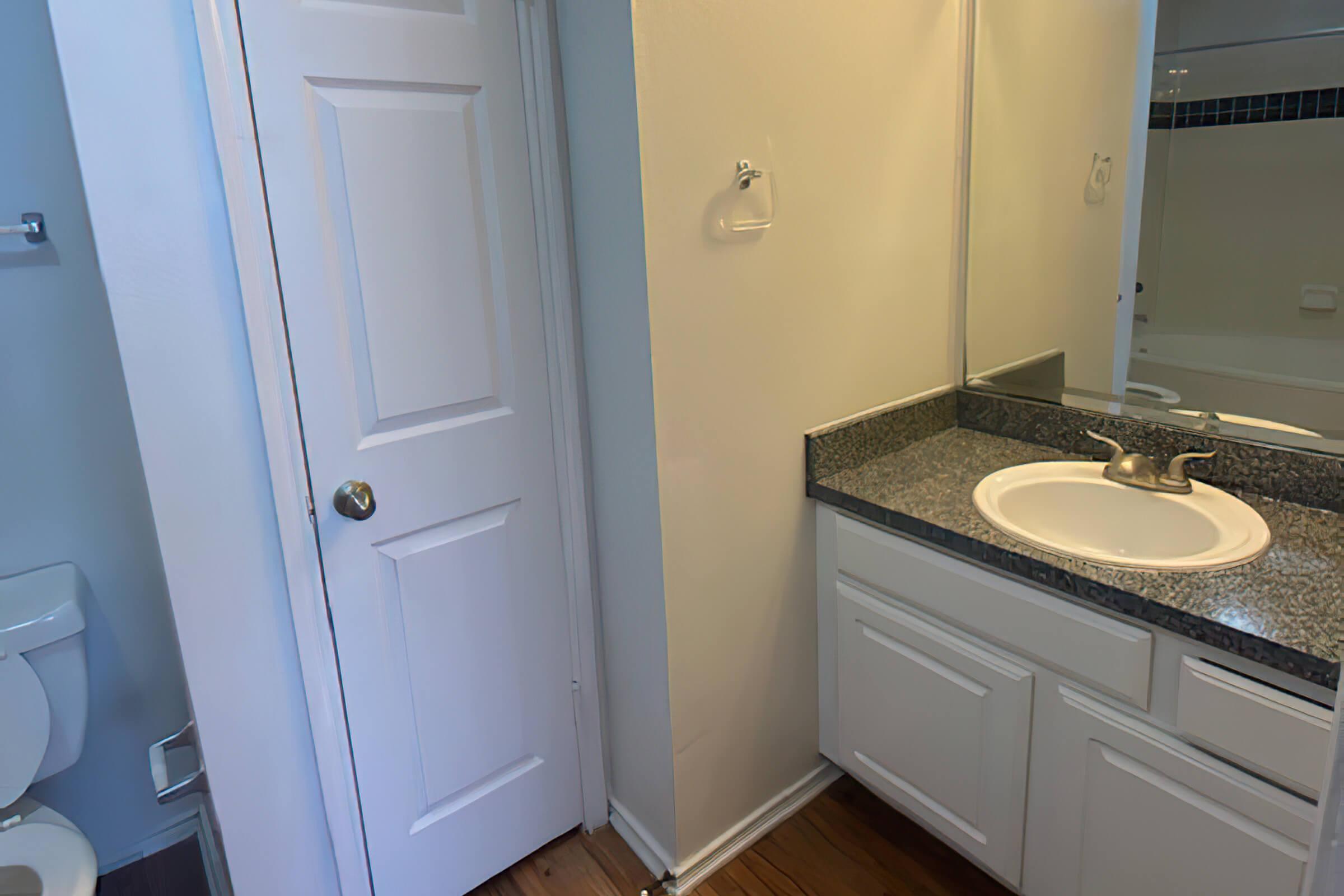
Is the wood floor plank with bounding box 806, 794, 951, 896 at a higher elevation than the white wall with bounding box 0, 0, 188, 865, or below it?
below

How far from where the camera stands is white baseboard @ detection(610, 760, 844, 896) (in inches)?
66.5

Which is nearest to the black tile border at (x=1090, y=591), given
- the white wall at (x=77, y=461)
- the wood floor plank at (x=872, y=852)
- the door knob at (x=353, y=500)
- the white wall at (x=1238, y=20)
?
the wood floor plank at (x=872, y=852)

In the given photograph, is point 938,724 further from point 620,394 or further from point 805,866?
point 620,394

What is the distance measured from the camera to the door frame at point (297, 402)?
116cm

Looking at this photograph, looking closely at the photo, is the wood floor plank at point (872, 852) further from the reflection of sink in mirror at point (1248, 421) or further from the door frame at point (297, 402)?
the reflection of sink in mirror at point (1248, 421)

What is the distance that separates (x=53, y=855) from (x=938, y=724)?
148 centimetres

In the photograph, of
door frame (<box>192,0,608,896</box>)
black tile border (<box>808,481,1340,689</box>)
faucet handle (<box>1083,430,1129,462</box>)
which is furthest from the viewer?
faucet handle (<box>1083,430,1129,462</box>)

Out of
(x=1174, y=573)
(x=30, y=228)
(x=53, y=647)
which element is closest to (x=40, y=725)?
(x=53, y=647)

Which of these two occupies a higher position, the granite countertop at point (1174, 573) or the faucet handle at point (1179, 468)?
the faucet handle at point (1179, 468)

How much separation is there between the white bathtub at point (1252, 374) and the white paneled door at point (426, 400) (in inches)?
45.8

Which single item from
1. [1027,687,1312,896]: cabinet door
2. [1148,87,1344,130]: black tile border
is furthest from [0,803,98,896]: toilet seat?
[1148,87,1344,130]: black tile border

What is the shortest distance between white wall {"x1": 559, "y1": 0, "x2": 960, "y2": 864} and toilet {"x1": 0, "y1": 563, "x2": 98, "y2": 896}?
91cm

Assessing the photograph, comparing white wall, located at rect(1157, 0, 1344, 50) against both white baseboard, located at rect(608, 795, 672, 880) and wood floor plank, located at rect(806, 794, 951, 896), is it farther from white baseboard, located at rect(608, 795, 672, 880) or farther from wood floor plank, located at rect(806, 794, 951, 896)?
white baseboard, located at rect(608, 795, 672, 880)

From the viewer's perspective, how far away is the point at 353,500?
1.35 meters
